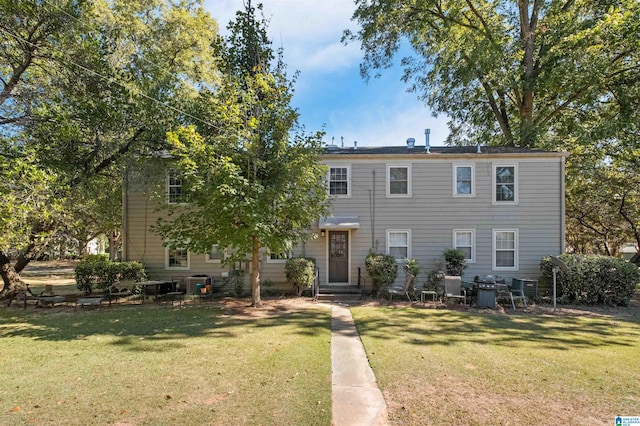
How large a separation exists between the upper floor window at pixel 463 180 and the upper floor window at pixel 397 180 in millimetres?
1928

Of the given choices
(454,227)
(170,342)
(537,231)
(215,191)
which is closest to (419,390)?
(170,342)

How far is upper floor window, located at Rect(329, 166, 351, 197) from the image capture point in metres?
13.3

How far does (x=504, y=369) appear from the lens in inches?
206

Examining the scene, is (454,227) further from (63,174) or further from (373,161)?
(63,174)

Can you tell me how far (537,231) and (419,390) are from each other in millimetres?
11152

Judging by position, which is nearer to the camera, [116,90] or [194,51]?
[116,90]

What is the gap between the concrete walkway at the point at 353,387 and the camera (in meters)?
3.72

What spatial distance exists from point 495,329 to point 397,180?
6.86 m

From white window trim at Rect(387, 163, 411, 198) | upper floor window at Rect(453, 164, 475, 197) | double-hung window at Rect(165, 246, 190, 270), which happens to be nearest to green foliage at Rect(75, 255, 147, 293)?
double-hung window at Rect(165, 246, 190, 270)

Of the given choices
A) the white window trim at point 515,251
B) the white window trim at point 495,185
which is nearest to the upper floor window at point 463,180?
the white window trim at point 495,185

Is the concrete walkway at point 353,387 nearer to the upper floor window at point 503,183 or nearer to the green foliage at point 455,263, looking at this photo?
the green foliage at point 455,263

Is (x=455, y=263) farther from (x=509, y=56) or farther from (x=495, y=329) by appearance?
(x=509, y=56)

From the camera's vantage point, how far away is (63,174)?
33.3 feet

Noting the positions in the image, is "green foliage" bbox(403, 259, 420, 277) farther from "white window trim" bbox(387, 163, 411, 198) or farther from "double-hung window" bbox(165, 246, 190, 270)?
"double-hung window" bbox(165, 246, 190, 270)
